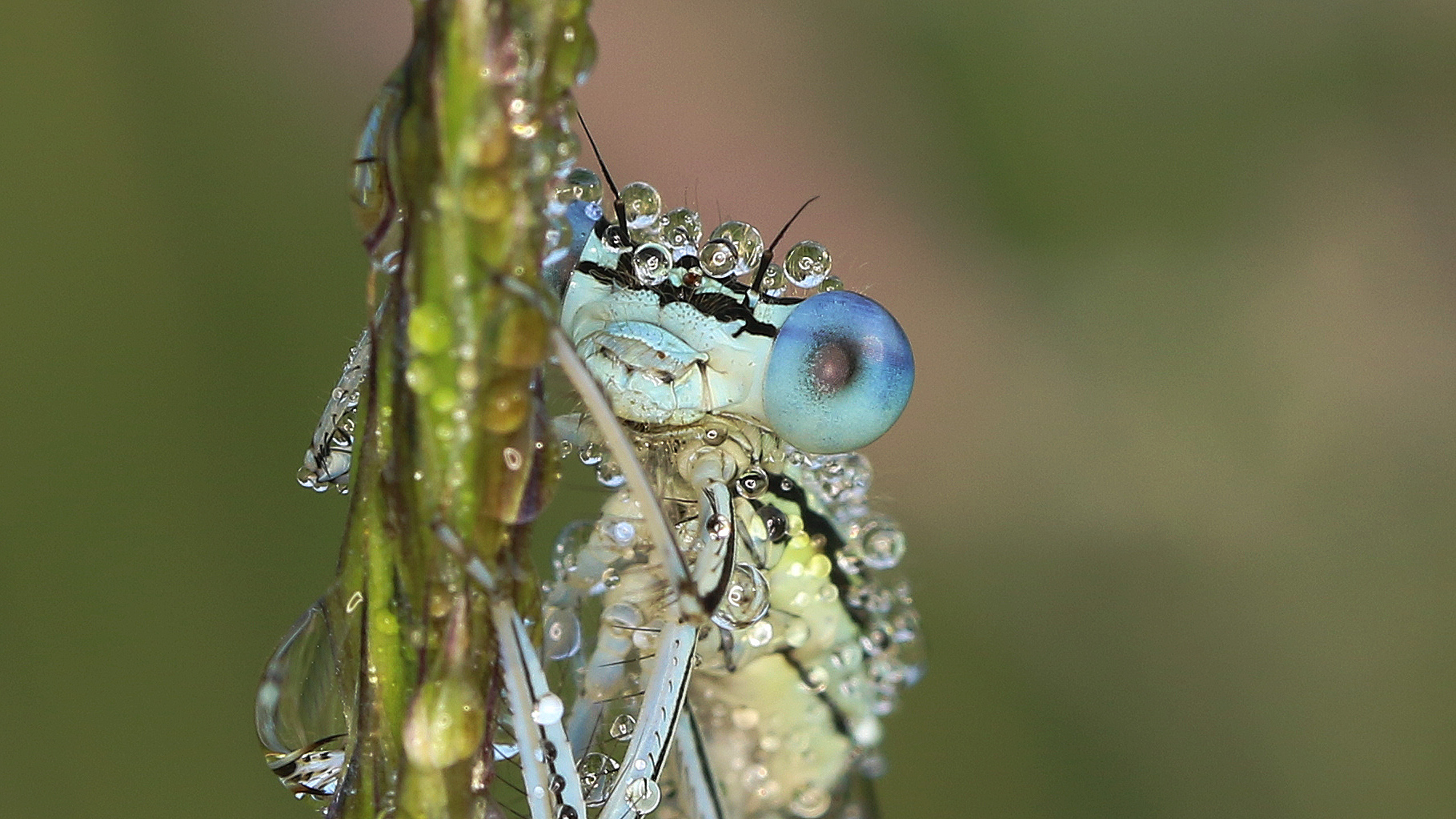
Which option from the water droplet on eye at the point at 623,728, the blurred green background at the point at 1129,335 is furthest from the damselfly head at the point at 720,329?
the blurred green background at the point at 1129,335

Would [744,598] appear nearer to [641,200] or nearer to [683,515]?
[683,515]

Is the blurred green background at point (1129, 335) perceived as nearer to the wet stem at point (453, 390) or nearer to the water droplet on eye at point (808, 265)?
the water droplet on eye at point (808, 265)

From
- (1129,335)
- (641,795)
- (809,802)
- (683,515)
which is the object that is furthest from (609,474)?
(1129,335)

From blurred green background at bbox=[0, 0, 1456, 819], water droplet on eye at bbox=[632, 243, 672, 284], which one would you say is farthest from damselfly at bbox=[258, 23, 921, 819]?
blurred green background at bbox=[0, 0, 1456, 819]

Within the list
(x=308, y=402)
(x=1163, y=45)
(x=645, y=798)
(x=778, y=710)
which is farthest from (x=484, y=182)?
(x=1163, y=45)

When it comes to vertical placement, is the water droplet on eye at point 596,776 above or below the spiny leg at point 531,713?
below
